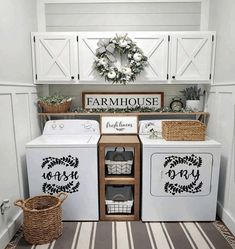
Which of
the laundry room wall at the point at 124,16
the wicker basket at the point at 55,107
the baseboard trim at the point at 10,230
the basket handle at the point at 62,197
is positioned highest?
the laundry room wall at the point at 124,16

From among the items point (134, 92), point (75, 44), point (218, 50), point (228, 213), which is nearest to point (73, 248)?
point (228, 213)

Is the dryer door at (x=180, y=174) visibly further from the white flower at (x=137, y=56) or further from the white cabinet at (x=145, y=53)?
the white flower at (x=137, y=56)

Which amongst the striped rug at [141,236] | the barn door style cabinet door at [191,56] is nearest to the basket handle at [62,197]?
the striped rug at [141,236]

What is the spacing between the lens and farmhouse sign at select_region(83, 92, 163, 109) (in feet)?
9.23

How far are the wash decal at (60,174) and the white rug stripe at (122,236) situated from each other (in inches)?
21.5

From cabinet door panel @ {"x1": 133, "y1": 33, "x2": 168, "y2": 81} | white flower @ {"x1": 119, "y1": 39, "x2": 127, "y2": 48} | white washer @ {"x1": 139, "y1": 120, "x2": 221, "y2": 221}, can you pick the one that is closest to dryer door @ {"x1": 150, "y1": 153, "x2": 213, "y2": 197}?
white washer @ {"x1": 139, "y1": 120, "x2": 221, "y2": 221}

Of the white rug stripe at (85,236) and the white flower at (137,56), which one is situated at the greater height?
the white flower at (137,56)

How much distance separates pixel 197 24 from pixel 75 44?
148 cm

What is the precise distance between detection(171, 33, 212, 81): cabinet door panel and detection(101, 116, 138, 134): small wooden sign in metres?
0.69

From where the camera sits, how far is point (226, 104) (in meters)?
2.22

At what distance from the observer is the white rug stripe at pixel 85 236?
1.90 meters

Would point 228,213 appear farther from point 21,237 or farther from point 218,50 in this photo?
point 21,237

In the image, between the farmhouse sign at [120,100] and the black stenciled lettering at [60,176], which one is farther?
the farmhouse sign at [120,100]

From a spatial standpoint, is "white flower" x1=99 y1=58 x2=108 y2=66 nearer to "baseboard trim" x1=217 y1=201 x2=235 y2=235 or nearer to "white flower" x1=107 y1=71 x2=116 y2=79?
"white flower" x1=107 y1=71 x2=116 y2=79
